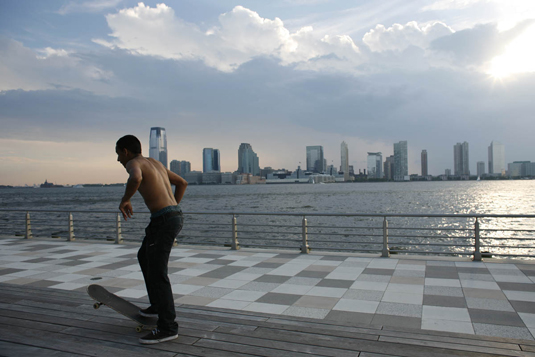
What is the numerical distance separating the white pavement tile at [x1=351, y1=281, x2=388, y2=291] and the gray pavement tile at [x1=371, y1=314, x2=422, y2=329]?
4.46ft

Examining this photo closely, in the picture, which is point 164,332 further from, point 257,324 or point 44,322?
point 44,322

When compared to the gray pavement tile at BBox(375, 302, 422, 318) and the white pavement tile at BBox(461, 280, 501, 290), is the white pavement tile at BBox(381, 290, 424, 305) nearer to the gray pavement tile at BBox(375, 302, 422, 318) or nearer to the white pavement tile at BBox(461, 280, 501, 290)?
the gray pavement tile at BBox(375, 302, 422, 318)

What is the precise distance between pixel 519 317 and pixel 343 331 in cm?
240

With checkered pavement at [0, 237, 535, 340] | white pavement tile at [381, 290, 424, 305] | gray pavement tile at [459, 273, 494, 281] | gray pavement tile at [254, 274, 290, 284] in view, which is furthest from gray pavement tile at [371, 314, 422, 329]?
gray pavement tile at [459, 273, 494, 281]

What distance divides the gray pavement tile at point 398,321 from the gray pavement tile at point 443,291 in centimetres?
134

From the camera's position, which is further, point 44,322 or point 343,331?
point 44,322

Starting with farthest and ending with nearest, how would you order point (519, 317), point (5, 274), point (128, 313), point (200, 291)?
point (5, 274) < point (200, 291) < point (519, 317) < point (128, 313)

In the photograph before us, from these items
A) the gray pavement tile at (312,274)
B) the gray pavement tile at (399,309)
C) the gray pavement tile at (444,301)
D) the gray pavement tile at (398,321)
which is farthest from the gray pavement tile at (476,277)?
the gray pavement tile at (398,321)

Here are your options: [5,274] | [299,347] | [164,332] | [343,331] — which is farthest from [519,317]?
[5,274]

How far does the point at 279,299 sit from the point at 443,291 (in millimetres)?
2492

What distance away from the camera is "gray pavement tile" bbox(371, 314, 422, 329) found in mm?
4316

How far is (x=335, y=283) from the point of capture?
6.38 metres

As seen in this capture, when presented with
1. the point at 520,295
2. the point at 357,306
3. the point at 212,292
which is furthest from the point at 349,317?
the point at 520,295

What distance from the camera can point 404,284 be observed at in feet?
20.5
